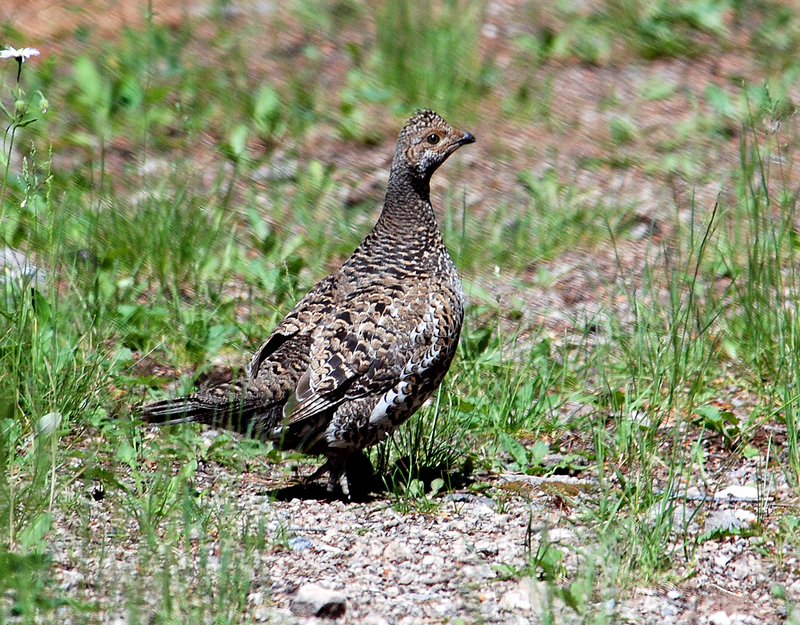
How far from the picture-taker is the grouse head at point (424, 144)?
514 cm

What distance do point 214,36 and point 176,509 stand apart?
19.3 ft

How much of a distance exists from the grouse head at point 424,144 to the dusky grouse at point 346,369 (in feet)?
1.94

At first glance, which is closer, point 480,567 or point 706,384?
point 480,567

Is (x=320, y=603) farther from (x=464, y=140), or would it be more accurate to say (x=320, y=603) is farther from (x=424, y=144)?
(x=464, y=140)

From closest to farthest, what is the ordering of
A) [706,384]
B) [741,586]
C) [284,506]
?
[741,586] → [284,506] → [706,384]

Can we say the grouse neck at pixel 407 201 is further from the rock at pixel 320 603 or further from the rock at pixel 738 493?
the rock at pixel 320 603

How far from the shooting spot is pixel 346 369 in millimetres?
4426

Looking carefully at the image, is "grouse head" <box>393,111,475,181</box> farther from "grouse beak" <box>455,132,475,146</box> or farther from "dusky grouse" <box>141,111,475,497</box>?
"dusky grouse" <box>141,111,475,497</box>

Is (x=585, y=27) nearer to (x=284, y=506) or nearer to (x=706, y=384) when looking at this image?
(x=706, y=384)

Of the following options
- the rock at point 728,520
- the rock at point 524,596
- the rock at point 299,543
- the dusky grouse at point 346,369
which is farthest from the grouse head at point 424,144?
the rock at point 524,596

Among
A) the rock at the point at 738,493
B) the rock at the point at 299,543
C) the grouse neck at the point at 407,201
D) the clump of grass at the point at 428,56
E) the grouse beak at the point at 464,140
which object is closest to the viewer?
the rock at the point at 299,543

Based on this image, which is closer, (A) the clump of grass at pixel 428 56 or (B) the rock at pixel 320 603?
(B) the rock at pixel 320 603

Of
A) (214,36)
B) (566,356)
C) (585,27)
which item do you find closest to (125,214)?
(566,356)

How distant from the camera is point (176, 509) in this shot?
3.80m
